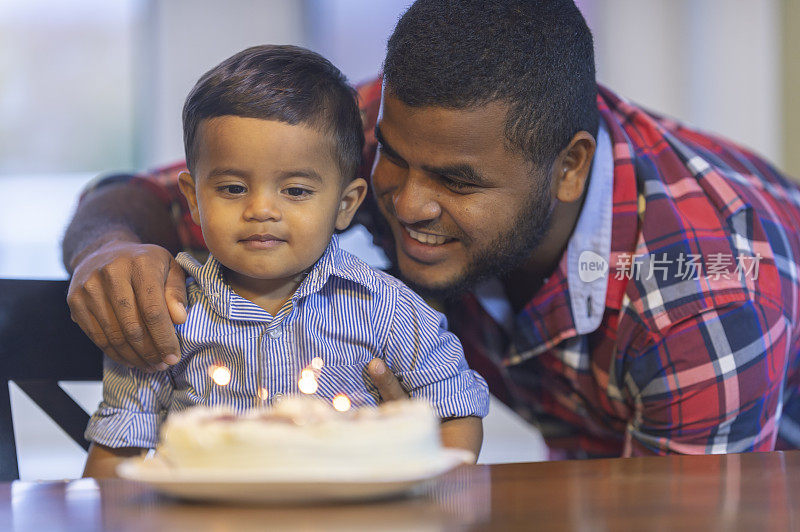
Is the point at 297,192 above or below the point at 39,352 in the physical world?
above

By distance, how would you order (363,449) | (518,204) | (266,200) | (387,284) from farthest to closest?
(518,204)
(387,284)
(266,200)
(363,449)

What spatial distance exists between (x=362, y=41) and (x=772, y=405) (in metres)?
2.21

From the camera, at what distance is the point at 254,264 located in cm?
96

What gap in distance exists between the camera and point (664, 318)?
4.10 ft

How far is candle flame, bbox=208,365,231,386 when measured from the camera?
3.25 feet

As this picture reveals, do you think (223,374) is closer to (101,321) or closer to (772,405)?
(101,321)

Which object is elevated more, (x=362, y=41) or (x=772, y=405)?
(x=362, y=41)

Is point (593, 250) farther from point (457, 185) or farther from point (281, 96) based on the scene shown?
point (281, 96)

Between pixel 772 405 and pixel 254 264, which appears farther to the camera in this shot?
pixel 772 405

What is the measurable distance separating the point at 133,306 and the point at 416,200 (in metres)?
0.39

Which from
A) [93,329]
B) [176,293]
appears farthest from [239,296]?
[93,329]

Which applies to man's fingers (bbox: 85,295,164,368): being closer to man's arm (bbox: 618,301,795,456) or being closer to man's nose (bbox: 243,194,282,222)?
man's nose (bbox: 243,194,282,222)

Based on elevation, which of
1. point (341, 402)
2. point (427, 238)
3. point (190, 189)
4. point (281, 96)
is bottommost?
point (341, 402)

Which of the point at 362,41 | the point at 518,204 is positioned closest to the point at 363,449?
the point at 518,204
